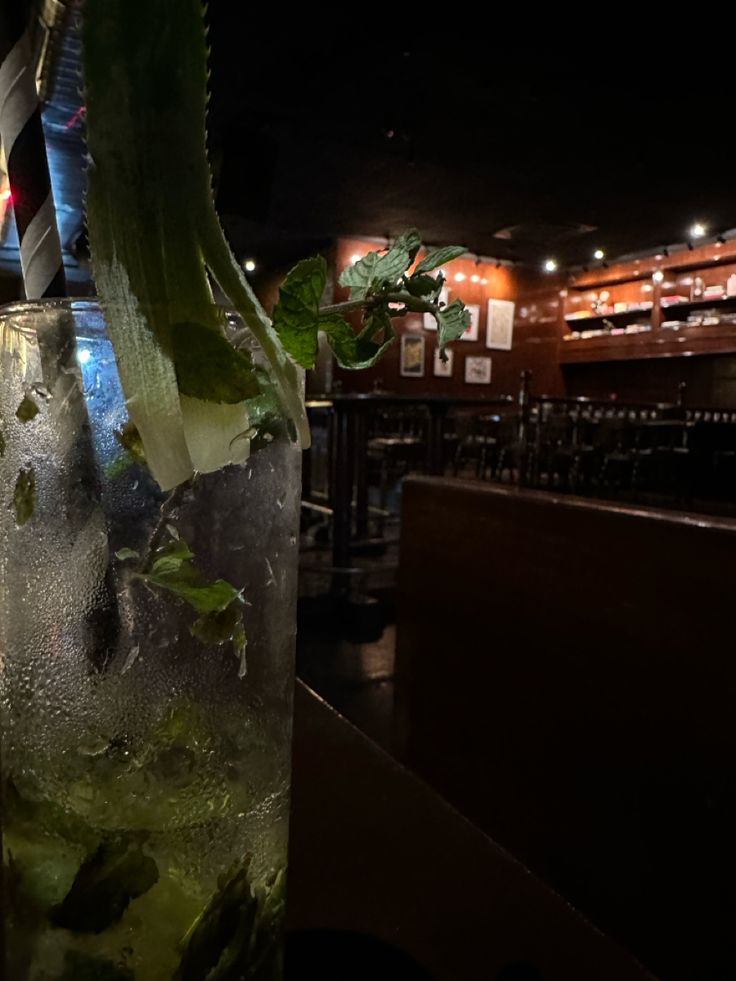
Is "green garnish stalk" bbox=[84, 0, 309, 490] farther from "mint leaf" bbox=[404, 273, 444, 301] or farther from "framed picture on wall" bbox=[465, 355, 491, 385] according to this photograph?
"framed picture on wall" bbox=[465, 355, 491, 385]

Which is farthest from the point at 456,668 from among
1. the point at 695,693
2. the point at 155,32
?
the point at 155,32

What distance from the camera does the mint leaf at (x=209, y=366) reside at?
0.28m

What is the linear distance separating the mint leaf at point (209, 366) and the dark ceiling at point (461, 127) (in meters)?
2.81

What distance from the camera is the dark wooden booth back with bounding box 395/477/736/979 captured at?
3.20 feet

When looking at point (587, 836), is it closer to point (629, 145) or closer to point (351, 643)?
point (351, 643)

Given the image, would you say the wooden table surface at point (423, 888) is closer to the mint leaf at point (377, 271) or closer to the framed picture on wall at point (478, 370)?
the mint leaf at point (377, 271)

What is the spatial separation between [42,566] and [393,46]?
4.88 metres

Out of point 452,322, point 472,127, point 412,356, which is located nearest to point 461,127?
point 472,127

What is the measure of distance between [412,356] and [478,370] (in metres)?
1.14

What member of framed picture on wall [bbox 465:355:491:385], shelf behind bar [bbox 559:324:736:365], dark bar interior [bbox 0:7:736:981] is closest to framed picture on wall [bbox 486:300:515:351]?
framed picture on wall [bbox 465:355:491:385]

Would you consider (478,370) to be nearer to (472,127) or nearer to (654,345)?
(654,345)

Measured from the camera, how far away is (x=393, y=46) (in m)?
4.43

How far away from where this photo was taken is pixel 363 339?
38 centimetres

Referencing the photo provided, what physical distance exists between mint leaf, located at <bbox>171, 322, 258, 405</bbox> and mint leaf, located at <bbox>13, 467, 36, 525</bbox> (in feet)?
0.30
